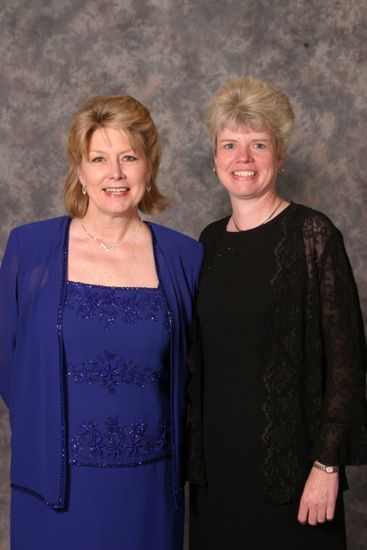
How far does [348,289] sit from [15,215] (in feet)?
6.68

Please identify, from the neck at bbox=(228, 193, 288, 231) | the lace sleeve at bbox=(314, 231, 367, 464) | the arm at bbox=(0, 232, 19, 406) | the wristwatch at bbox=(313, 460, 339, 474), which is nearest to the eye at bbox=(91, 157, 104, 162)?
the arm at bbox=(0, 232, 19, 406)

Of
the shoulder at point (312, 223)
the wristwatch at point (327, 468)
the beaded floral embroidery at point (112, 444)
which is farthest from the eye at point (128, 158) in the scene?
the wristwatch at point (327, 468)

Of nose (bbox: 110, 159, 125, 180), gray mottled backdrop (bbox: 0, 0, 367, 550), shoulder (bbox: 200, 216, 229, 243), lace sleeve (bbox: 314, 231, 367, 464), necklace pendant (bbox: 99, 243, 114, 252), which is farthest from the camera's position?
gray mottled backdrop (bbox: 0, 0, 367, 550)

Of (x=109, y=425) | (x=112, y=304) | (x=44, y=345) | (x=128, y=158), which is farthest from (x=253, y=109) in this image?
(x=109, y=425)

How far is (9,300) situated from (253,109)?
1.01 meters

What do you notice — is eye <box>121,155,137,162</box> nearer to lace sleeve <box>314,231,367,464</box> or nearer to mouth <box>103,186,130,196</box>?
mouth <box>103,186,130,196</box>

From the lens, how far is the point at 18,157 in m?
4.12

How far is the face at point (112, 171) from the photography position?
9.09 feet

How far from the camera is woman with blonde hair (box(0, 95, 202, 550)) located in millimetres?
2668

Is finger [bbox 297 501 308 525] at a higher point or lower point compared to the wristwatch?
lower

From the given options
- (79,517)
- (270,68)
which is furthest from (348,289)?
(270,68)

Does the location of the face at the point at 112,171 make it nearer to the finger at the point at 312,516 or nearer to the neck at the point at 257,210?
the neck at the point at 257,210

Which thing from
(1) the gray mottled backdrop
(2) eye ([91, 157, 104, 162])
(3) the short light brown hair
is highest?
(1) the gray mottled backdrop

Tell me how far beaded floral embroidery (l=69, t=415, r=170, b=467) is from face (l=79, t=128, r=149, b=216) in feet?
2.27
